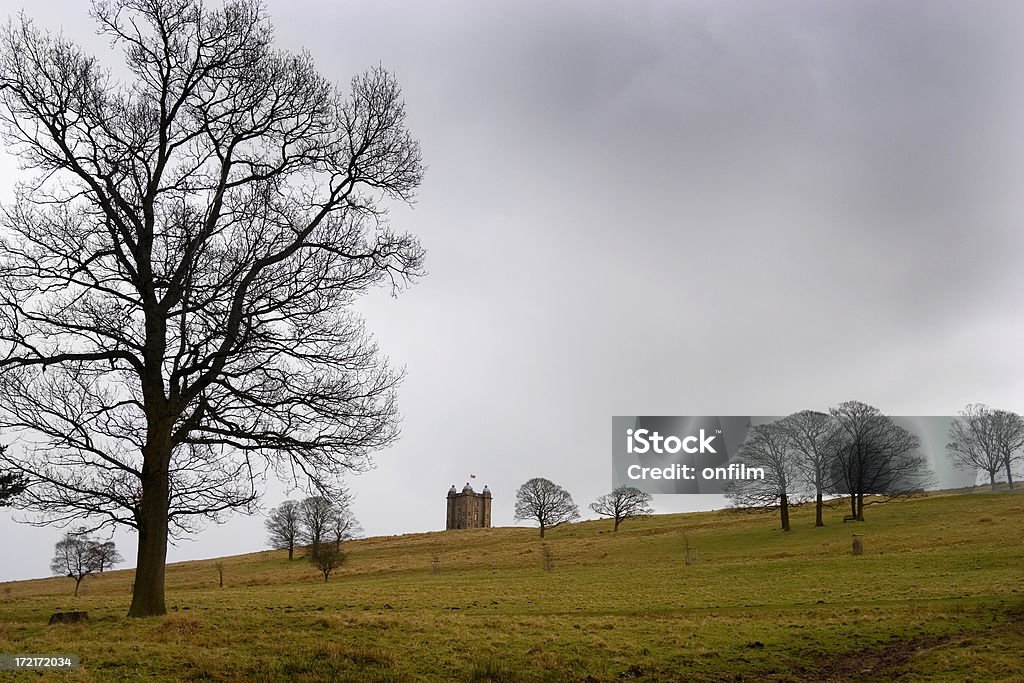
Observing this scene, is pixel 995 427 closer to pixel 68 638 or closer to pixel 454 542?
pixel 454 542

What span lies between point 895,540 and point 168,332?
4336 centimetres

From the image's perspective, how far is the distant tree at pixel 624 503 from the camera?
278 feet

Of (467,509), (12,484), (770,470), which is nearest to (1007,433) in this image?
(770,470)

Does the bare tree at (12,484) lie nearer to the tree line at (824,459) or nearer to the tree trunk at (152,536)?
the tree trunk at (152,536)

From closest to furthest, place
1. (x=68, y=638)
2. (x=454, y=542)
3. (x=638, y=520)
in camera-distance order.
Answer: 1. (x=68, y=638)
2. (x=454, y=542)
3. (x=638, y=520)

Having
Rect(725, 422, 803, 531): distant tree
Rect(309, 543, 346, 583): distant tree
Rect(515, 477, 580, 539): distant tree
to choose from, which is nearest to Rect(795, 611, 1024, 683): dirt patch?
Rect(309, 543, 346, 583): distant tree

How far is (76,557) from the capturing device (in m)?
61.2

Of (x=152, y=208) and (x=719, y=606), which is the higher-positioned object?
(x=152, y=208)

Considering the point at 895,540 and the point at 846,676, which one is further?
the point at 895,540

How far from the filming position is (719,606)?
24.4 meters

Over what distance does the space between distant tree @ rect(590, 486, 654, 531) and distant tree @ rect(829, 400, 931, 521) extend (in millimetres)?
25302

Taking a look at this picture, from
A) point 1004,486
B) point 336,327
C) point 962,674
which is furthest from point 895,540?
point 1004,486

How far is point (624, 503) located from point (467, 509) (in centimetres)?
9715

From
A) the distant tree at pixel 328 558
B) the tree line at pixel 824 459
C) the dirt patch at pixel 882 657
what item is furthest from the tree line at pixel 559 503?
the dirt patch at pixel 882 657
